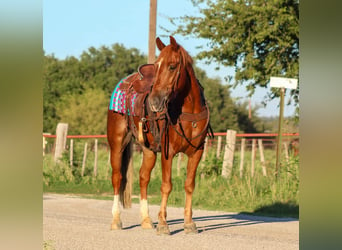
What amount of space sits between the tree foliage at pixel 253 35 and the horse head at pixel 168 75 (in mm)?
12420

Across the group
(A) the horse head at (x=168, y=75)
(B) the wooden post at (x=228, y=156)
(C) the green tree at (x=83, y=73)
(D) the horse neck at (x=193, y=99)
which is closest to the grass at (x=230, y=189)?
(B) the wooden post at (x=228, y=156)

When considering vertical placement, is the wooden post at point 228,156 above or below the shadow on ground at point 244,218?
above

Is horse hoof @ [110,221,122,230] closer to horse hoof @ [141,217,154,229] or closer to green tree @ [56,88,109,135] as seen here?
horse hoof @ [141,217,154,229]

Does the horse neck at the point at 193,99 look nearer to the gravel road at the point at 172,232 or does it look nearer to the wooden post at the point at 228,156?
the gravel road at the point at 172,232

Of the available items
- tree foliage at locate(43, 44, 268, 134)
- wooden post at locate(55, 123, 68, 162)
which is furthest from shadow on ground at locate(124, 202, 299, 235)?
tree foliage at locate(43, 44, 268, 134)

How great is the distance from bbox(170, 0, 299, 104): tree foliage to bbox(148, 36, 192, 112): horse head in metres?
12.4

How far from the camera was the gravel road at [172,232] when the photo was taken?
7.81m

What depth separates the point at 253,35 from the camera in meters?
21.8

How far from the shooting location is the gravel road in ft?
25.6

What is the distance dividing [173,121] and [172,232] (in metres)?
1.63

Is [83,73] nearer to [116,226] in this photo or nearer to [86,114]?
[86,114]

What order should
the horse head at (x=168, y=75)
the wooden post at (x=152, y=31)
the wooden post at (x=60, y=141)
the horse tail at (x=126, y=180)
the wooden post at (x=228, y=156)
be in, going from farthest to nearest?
1. the wooden post at (x=60, y=141)
2. the wooden post at (x=228, y=156)
3. the wooden post at (x=152, y=31)
4. the horse tail at (x=126, y=180)
5. the horse head at (x=168, y=75)
